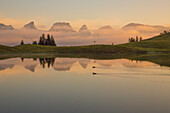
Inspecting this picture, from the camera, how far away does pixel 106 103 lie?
62.0 feet

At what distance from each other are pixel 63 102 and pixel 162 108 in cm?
965

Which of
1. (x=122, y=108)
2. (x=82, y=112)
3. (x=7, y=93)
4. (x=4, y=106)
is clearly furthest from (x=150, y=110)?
(x=7, y=93)

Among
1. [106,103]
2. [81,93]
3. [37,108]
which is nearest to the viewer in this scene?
[37,108]

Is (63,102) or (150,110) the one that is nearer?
(150,110)

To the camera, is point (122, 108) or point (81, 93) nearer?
point (122, 108)

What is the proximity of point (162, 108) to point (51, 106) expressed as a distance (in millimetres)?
10471

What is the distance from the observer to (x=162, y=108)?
679 inches

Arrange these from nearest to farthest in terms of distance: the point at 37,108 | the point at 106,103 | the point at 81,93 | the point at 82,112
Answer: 1. the point at 82,112
2. the point at 37,108
3. the point at 106,103
4. the point at 81,93

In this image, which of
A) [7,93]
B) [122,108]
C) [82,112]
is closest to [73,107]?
[82,112]

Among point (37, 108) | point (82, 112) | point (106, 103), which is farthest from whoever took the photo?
point (106, 103)

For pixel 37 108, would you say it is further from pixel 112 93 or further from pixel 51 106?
pixel 112 93

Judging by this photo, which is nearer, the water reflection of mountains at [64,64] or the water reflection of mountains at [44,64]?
the water reflection of mountains at [44,64]

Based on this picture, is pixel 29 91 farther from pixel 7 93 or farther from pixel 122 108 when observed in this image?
pixel 122 108

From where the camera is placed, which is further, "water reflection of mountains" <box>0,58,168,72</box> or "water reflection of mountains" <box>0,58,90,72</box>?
"water reflection of mountains" <box>0,58,168,72</box>
